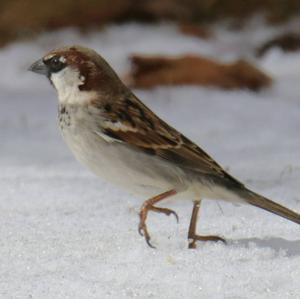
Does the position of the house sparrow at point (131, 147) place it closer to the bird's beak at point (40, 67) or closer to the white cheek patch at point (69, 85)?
the white cheek patch at point (69, 85)

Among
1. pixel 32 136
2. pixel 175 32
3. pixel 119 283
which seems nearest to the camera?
pixel 119 283

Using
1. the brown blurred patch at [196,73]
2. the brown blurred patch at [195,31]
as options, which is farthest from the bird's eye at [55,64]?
the brown blurred patch at [195,31]

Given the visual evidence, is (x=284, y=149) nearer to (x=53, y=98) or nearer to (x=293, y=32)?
(x=53, y=98)

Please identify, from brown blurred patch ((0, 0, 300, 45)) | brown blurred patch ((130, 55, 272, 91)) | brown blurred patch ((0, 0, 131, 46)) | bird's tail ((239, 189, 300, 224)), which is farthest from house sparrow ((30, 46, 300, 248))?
brown blurred patch ((0, 0, 131, 46))

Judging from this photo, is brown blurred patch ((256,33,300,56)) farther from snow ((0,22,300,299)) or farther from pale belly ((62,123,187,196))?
pale belly ((62,123,187,196))

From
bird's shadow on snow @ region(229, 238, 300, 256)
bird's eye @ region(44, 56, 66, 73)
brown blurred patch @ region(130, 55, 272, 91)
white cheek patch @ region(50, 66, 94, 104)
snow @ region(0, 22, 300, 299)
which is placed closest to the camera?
snow @ region(0, 22, 300, 299)

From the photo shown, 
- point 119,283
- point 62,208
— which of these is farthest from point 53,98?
point 119,283
